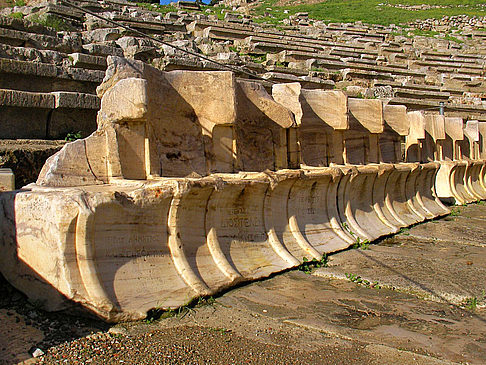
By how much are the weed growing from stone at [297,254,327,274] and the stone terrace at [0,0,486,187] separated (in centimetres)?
277

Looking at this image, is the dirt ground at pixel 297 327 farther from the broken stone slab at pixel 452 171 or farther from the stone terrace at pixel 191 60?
the broken stone slab at pixel 452 171

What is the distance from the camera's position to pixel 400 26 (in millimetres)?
35250

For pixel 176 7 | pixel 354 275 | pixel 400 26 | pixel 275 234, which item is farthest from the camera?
pixel 400 26

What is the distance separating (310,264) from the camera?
4816mm

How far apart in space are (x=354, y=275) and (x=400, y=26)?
3470cm

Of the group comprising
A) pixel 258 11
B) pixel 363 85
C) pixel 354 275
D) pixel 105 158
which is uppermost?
pixel 258 11

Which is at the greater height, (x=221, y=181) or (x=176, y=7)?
(x=176, y=7)

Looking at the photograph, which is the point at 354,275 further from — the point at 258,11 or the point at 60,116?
the point at 258,11

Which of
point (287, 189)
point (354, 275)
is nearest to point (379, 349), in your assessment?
point (354, 275)

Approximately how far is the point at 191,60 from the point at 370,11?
115 ft

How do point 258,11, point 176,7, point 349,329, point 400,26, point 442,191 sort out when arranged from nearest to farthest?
point 349,329 < point 442,191 < point 176,7 < point 400,26 < point 258,11

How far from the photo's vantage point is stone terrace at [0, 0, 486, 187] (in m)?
5.71

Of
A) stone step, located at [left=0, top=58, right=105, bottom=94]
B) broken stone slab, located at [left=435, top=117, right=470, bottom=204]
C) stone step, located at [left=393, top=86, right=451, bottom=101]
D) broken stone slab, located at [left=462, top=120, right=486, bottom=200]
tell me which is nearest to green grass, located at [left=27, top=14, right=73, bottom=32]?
stone step, located at [left=0, top=58, right=105, bottom=94]

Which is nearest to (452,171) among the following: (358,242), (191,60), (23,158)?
(358,242)
